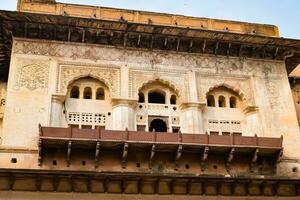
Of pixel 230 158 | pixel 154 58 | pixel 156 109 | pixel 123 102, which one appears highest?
pixel 154 58

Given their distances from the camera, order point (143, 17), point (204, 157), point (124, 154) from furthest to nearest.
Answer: point (143, 17)
point (204, 157)
point (124, 154)

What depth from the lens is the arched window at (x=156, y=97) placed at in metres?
14.9

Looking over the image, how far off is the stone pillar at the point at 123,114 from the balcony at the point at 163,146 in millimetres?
928

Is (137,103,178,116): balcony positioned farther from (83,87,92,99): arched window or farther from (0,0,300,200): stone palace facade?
(83,87,92,99): arched window

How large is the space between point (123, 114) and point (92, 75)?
167cm

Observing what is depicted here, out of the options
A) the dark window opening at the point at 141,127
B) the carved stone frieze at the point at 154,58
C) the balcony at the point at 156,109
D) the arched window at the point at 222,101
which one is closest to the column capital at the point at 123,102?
the balcony at the point at 156,109

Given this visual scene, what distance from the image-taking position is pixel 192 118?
1412cm

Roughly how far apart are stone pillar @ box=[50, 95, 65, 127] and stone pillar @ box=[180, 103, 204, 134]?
3.79 metres

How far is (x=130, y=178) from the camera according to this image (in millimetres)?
12258

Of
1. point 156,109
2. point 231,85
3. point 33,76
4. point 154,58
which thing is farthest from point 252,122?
point 33,76

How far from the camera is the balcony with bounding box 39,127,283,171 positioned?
40.9 ft

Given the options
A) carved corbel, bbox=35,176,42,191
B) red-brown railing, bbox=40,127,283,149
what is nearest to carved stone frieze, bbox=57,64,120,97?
red-brown railing, bbox=40,127,283,149

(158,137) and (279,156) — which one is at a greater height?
(158,137)

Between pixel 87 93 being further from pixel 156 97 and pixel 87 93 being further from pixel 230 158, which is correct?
pixel 230 158
